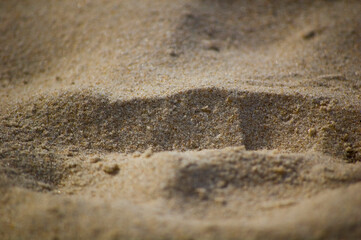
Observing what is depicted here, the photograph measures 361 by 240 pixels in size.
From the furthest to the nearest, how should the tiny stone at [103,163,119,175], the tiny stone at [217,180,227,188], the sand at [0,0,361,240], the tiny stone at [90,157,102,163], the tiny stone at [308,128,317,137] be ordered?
the tiny stone at [308,128,317,137] < the tiny stone at [90,157,102,163] < the tiny stone at [103,163,119,175] < the tiny stone at [217,180,227,188] < the sand at [0,0,361,240]

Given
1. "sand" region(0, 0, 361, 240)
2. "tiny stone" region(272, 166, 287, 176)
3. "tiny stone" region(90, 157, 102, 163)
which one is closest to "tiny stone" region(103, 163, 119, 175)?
"sand" region(0, 0, 361, 240)

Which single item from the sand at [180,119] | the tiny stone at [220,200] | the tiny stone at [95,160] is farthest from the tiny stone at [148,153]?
the tiny stone at [220,200]

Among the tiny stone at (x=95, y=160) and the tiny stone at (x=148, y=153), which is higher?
the tiny stone at (x=148, y=153)

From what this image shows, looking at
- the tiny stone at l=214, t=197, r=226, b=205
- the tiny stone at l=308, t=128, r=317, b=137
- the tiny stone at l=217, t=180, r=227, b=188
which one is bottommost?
the tiny stone at l=214, t=197, r=226, b=205

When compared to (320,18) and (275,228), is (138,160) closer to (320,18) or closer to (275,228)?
(275,228)

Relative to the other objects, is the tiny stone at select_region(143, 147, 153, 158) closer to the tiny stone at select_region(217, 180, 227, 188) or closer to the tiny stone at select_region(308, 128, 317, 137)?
the tiny stone at select_region(217, 180, 227, 188)

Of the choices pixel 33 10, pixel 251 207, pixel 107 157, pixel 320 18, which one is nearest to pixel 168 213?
pixel 251 207

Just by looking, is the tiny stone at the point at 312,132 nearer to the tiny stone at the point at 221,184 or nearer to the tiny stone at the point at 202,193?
the tiny stone at the point at 221,184

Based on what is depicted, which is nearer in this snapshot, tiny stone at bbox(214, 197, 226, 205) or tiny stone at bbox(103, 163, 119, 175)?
tiny stone at bbox(214, 197, 226, 205)

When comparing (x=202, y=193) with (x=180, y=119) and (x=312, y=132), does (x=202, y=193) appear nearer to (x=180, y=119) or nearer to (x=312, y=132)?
(x=180, y=119)
